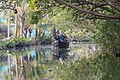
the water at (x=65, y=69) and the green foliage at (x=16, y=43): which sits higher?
the water at (x=65, y=69)

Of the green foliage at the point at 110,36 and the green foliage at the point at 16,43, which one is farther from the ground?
the green foliage at the point at 110,36

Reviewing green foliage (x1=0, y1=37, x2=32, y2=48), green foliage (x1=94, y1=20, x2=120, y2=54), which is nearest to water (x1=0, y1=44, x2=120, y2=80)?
green foliage (x1=94, y1=20, x2=120, y2=54)

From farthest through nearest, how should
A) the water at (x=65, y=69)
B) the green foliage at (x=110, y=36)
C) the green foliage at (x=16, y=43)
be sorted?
the green foliage at (x=16, y=43), the green foliage at (x=110, y=36), the water at (x=65, y=69)

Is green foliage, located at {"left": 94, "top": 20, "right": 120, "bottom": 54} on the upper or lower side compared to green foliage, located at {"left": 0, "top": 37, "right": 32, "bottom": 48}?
upper

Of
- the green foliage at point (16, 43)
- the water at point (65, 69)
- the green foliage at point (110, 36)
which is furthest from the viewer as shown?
the green foliage at point (16, 43)

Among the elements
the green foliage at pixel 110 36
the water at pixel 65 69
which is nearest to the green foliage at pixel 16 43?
the water at pixel 65 69

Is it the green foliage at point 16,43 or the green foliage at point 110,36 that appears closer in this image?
the green foliage at point 110,36

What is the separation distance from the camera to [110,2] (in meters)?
11.2

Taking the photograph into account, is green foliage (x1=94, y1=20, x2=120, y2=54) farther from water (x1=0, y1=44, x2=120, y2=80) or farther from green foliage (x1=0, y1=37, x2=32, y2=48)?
green foliage (x1=0, y1=37, x2=32, y2=48)

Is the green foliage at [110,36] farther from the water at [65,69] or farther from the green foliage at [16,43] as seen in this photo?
the green foliage at [16,43]

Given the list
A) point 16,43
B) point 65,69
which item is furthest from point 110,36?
point 16,43

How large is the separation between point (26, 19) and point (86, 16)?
91.1ft

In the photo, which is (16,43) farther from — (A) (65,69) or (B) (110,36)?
(A) (65,69)

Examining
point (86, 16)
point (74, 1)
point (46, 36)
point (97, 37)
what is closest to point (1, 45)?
point (46, 36)
